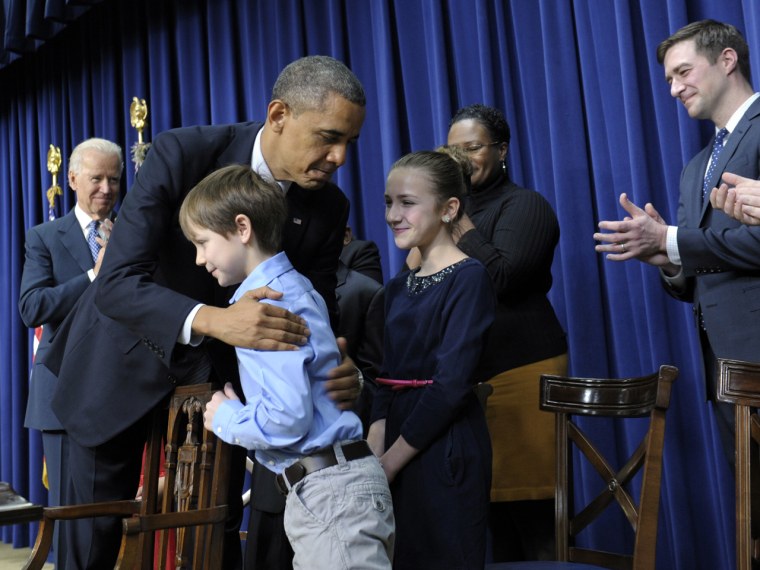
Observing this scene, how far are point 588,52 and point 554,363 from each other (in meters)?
1.20

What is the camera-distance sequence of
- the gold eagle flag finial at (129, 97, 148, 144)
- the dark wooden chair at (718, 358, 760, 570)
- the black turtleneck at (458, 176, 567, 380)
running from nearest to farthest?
Result: the dark wooden chair at (718, 358, 760, 570) → the black turtleneck at (458, 176, 567, 380) → the gold eagle flag finial at (129, 97, 148, 144)

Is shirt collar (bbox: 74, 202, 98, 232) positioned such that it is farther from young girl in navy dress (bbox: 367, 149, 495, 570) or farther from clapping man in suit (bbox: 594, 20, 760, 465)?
clapping man in suit (bbox: 594, 20, 760, 465)

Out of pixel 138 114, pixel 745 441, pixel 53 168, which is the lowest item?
pixel 745 441

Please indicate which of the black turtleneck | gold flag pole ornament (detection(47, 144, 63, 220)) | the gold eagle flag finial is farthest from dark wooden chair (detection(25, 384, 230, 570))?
gold flag pole ornament (detection(47, 144, 63, 220))

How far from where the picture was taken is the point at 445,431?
1.96 metres

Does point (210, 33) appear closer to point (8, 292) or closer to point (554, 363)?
point (8, 292)

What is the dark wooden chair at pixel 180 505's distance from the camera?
1559 millimetres

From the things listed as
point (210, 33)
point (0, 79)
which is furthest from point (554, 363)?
point (0, 79)

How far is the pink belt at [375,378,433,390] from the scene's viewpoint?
201 centimetres

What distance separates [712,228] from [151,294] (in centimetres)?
139

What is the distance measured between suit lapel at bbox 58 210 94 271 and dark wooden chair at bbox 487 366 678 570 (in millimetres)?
2164

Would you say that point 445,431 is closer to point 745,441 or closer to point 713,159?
point 745,441

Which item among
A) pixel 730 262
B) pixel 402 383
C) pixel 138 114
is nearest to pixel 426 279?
pixel 402 383

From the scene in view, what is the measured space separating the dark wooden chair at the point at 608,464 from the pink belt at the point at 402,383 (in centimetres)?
30
